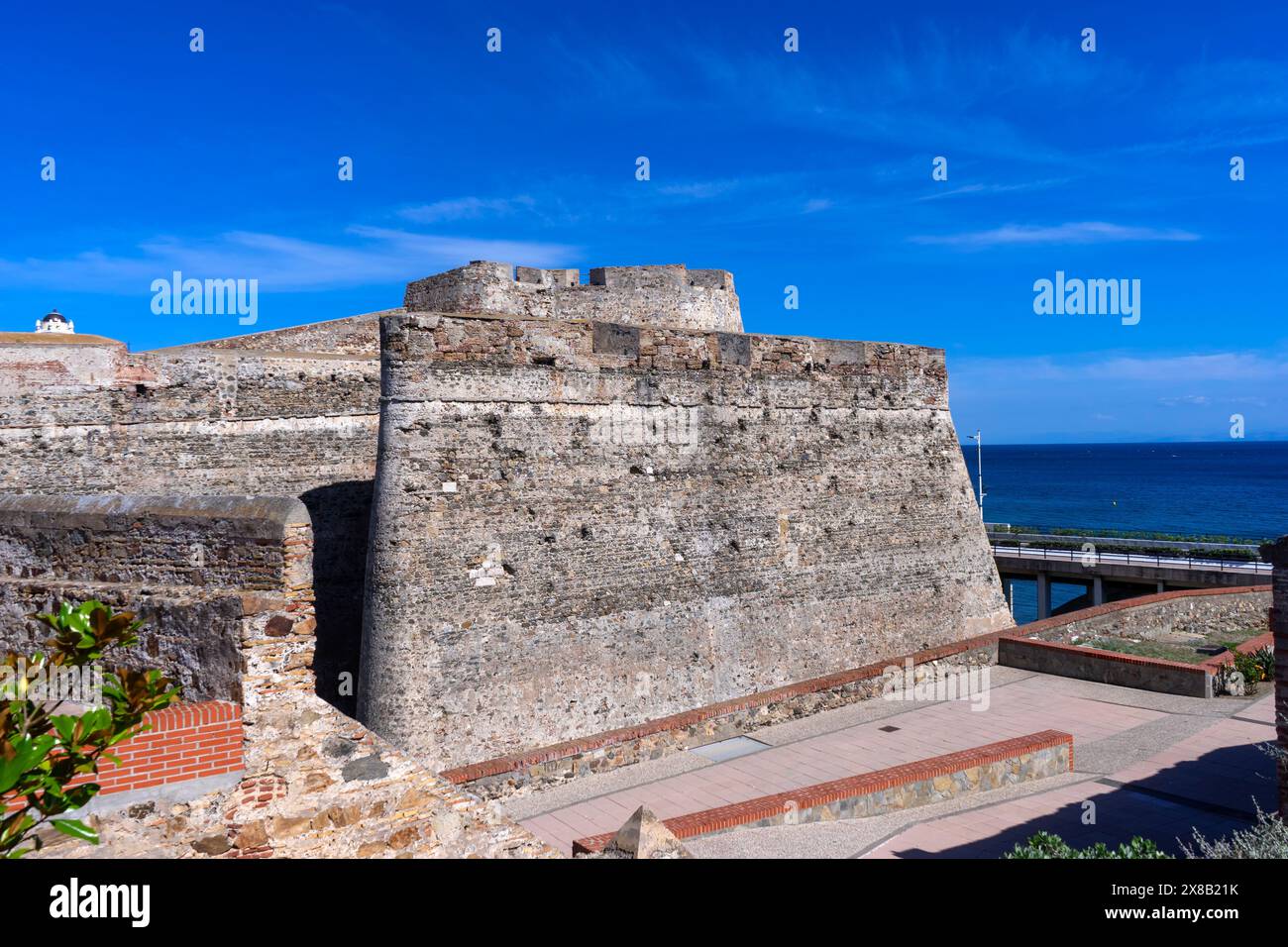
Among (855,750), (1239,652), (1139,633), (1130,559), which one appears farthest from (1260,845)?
(1130,559)

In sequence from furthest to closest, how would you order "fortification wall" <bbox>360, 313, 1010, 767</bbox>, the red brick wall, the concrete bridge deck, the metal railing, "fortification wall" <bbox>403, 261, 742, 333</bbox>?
the metal railing, the concrete bridge deck, "fortification wall" <bbox>403, 261, 742, 333</bbox>, "fortification wall" <bbox>360, 313, 1010, 767</bbox>, the red brick wall

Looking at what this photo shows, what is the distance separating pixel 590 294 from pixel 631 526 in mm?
5525

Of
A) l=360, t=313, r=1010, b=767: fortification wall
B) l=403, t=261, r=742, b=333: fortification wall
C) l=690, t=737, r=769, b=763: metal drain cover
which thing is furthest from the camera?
l=403, t=261, r=742, b=333: fortification wall

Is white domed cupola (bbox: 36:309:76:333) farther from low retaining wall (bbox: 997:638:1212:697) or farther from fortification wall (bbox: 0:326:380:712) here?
low retaining wall (bbox: 997:638:1212:697)

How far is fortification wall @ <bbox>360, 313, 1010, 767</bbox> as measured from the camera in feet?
35.6

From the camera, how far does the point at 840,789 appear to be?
973 cm

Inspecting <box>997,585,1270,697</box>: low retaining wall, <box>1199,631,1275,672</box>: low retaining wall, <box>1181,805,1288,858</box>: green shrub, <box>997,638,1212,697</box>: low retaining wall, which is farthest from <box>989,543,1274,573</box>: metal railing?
<box>1181,805,1288,858</box>: green shrub

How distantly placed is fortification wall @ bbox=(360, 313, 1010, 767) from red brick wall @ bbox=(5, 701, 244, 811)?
17.3 feet

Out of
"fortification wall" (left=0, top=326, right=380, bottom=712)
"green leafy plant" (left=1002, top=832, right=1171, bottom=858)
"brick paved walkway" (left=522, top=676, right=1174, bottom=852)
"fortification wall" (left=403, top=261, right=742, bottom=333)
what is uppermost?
"fortification wall" (left=403, top=261, right=742, bottom=333)

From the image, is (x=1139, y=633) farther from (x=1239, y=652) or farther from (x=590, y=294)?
(x=590, y=294)

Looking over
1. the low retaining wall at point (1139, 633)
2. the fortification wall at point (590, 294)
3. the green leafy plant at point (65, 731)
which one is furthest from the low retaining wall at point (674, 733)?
the green leafy plant at point (65, 731)

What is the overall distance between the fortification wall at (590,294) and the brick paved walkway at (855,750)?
741 centimetres

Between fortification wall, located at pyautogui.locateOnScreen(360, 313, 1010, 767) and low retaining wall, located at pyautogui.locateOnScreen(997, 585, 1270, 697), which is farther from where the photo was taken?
low retaining wall, located at pyautogui.locateOnScreen(997, 585, 1270, 697)
